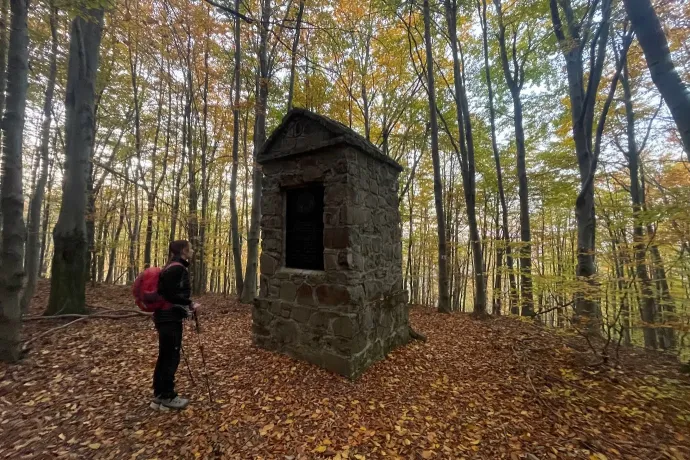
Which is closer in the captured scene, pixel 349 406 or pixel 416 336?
pixel 349 406

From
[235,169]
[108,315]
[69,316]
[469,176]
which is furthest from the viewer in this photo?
[235,169]

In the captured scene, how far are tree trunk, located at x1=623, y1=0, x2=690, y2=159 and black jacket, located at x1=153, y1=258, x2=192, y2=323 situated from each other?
17.8 ft

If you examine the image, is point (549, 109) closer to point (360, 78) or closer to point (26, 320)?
point (360, 78)

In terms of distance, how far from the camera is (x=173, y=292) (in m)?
2.72

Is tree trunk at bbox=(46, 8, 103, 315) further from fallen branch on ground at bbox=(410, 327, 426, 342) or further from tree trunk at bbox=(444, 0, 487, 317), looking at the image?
tree trunk at bbox=(444, 0, 487, 317)

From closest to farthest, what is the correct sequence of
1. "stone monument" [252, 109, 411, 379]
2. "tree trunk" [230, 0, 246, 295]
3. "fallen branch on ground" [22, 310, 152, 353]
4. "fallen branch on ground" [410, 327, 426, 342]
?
"stone monument" [252, 109, 411, 379], "fallen branch on ground" [22, 310, 152, 353], "fallen branch on ground" [410, 327, 426, 342], "tree trunk" [230, 0, 246, 295]

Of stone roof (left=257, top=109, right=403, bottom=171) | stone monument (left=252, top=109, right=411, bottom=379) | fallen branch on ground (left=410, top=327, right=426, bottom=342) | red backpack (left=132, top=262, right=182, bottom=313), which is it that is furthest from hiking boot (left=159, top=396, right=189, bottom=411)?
fallen branch on ground (left=410, top=327, right=426, bottom=342)

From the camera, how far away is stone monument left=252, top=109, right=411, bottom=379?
3.51 meters

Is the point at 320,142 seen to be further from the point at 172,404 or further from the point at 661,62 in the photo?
the point at 661,62

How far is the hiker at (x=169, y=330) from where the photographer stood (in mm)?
2715

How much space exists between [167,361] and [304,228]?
2.29 m

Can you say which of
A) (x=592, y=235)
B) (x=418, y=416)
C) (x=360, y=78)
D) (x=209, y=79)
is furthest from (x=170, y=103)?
(x=592, y=235)

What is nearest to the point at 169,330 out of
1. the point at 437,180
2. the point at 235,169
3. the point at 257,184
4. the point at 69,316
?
the point at 69,316

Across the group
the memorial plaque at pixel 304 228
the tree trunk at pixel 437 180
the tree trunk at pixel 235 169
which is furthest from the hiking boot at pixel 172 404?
the tree trunk at pixel 437 180
